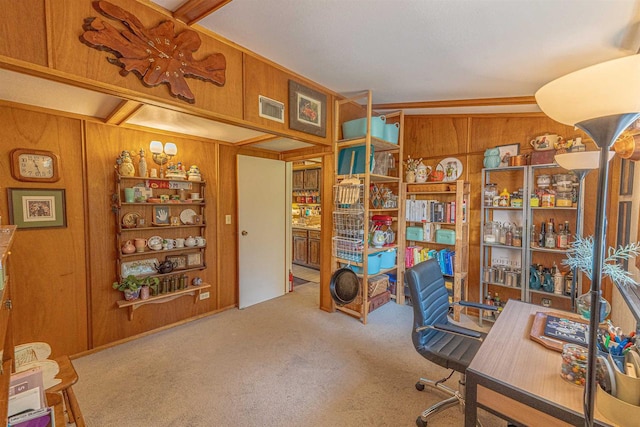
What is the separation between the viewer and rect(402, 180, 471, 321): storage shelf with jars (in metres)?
3.26

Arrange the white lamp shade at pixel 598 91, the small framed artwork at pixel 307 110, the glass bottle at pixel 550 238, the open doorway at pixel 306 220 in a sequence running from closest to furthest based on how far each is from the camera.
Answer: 1. the white lamp shade at pixel 598 91
2. the small framed artwork at pixel 307 110
3. the glass bottle at pixel 550 238
4. the open doorway at pixel 306 220

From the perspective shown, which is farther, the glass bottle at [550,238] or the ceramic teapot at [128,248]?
the glass bottle at [550,238]

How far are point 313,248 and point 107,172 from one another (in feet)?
12.2

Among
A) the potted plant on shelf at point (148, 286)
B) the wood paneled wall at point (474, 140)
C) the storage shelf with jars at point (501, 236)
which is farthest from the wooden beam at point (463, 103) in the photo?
the potted plant on shelf at point (148, 286)

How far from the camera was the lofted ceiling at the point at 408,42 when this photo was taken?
5.37ft

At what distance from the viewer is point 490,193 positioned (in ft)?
10.6

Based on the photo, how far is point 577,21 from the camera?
166 cm

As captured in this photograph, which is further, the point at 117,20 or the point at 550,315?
the point at 550,315

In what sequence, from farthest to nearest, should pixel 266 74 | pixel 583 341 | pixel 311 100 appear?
pixel 311 100 → pixel 266 74 → pixel 583 341

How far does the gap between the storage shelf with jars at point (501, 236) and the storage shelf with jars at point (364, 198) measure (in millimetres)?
994

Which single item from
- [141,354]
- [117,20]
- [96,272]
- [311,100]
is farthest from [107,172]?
[311,100]

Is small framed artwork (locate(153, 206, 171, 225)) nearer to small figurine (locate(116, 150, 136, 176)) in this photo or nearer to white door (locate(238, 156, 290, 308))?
small figurine (locate(116, 150, 136, 176))

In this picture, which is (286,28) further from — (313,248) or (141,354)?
(313,248)

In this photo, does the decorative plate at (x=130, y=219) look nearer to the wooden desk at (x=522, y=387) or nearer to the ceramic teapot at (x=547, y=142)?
the wooden desk at (x=522, y=387)
